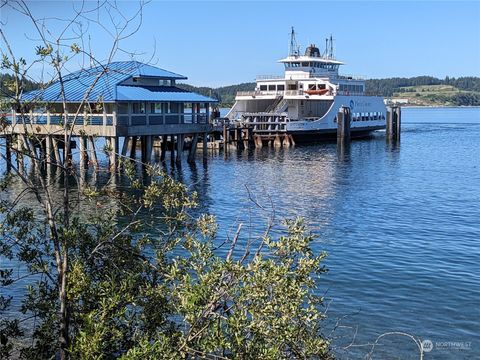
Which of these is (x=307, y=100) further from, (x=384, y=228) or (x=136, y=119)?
(x=384, y=228)

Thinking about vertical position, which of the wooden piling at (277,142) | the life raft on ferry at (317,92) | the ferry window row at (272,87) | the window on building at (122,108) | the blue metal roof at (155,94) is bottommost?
the wooden piling at (277,142)

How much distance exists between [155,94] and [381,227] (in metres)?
18.2

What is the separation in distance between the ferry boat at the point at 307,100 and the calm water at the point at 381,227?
968cm

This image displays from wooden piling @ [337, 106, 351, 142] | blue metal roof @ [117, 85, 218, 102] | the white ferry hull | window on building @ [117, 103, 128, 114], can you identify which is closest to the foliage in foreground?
blue metal roof @ [117, 85, 218, 102]

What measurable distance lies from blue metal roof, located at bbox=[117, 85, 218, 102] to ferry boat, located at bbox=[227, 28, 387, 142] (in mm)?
17144

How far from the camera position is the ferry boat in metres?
58.5

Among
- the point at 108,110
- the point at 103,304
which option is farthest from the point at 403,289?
the point at 108,110

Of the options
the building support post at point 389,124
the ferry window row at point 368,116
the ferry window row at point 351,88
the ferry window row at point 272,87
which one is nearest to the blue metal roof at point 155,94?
the ferry window row at point 272,87

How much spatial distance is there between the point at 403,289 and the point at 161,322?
8.78 m

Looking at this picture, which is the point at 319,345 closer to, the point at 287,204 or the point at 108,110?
the point at 287,204

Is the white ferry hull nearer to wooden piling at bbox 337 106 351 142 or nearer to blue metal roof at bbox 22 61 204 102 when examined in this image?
wooden piling at bbox 337 106 351 142

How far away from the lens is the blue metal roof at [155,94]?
34188 millimetres

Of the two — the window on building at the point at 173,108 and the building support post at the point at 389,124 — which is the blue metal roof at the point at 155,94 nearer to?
the window on building at the point at 173,108

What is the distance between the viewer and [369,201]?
1101 inches
